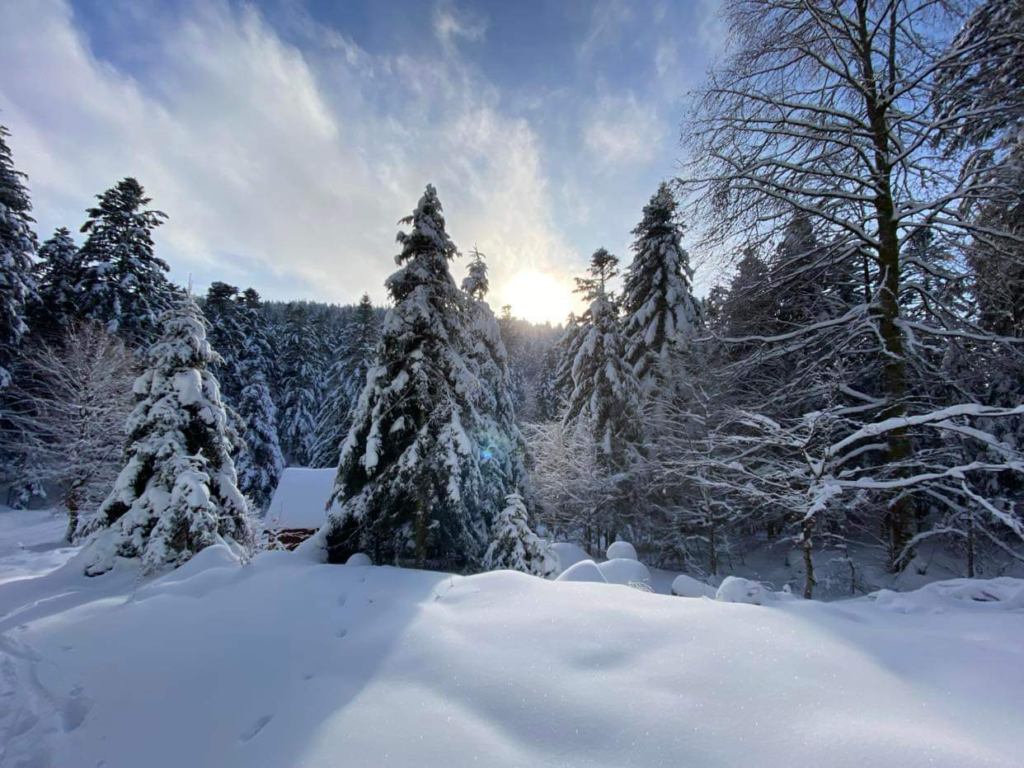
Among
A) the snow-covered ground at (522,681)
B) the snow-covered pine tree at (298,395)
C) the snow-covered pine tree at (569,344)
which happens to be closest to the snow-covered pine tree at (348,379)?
the snow-covered pine tree at (298,395)

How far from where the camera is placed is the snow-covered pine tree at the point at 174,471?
8.20 m

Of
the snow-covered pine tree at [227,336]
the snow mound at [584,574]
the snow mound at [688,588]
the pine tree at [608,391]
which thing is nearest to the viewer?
the snow mound at [688,588]

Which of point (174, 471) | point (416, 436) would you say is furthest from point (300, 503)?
point (416, 436)

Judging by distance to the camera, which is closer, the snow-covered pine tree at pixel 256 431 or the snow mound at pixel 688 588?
the snow mound at pixel 688 588

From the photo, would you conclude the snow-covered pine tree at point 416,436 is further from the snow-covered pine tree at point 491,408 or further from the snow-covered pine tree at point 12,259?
the snow-covered pine tree at point 12,259

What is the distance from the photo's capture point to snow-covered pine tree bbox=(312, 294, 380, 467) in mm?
26531

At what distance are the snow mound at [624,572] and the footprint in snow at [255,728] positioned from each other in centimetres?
398

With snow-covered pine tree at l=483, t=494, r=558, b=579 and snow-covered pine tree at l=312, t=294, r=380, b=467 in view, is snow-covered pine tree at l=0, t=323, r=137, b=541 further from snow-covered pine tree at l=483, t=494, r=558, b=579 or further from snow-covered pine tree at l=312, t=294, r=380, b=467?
snow-covered pine tree at l=483, t=494, r=558, b=579

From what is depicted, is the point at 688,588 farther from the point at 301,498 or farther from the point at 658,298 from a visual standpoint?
the point at 301,498

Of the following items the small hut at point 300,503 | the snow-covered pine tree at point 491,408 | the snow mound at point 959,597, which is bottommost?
the small hut at point 300,503

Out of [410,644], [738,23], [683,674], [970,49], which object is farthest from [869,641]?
[738,23]

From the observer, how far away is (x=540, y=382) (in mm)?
44438

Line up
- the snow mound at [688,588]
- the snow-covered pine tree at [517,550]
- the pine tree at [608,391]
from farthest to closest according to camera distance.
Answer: the pine tree at [608,391] → the snow-covered pine tree at [517,550] → the snow mound at [688,588]

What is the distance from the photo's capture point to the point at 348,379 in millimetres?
27422
